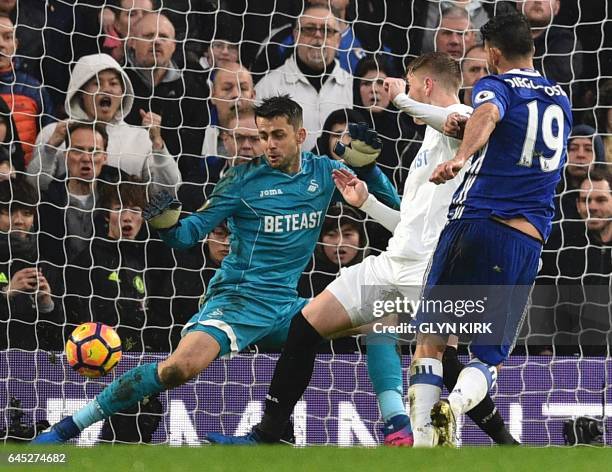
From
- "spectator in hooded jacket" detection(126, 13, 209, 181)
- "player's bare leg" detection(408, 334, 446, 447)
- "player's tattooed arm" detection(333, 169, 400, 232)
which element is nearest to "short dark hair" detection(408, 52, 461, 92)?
"player's tattooed arm" detection(333, 169, 400, 232)

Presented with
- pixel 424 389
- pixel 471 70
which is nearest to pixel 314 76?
pixel 471 70

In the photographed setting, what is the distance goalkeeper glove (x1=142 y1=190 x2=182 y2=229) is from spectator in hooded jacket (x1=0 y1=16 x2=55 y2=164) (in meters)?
1.68

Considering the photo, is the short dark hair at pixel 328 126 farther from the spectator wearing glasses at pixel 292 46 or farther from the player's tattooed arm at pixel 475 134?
the player's tattooed arm at pixel 475 134

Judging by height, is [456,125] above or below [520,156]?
above

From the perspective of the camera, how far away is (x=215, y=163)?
723cm

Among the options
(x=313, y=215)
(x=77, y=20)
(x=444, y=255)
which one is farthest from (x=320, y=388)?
(x=77, y=20)

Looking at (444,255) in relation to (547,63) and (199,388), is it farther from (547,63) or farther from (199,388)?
(547,63)

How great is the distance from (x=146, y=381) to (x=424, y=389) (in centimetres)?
165

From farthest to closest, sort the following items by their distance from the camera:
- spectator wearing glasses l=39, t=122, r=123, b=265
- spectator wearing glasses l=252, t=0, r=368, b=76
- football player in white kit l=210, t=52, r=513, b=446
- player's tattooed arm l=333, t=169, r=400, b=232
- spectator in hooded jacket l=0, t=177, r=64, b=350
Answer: spectator wearing glasses l=252, t=0, r=368, b=76 → spectator wearing glasses l=39, t=122, r=123, b=265 → spectator in hooded jacket l=0, t=177, r=64, b=350 → player's tattooed arm l=333, t=169, r=400, b=232 → football player in white kit l=210, t=52, r=513, b=446

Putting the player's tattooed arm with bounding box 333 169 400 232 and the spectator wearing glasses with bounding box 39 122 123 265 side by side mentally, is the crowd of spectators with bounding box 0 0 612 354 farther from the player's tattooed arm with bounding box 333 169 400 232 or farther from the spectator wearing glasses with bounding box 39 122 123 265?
the player's tattooed arm with bounding box 333 169 400 232

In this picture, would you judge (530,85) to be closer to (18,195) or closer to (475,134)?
Answer: (475,134)

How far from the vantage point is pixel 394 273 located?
19.2 ft

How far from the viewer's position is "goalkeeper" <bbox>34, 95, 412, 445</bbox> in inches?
236

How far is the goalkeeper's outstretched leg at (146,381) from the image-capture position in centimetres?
591
